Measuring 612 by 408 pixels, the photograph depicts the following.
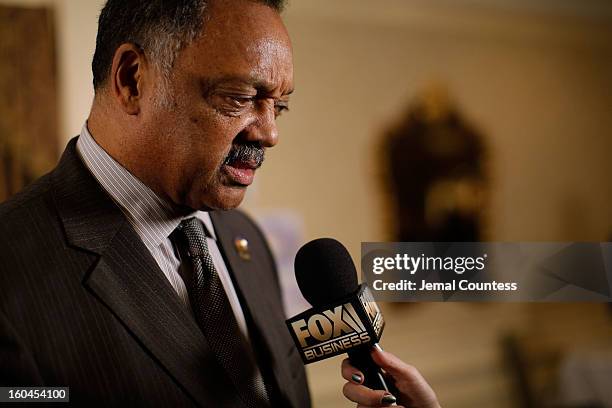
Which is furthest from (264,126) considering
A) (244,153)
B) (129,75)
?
(129,75)

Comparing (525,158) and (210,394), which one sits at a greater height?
(525,158)

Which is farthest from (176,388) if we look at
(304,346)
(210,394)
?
(304,346)

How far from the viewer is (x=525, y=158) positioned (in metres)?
3.01

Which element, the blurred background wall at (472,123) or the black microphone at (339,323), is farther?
the blurred background wall at (472,123)

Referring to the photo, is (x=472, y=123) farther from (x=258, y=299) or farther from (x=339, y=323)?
(x=339, y=323)

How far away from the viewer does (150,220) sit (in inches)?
34.4

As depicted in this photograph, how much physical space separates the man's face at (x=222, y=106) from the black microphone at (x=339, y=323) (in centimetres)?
15

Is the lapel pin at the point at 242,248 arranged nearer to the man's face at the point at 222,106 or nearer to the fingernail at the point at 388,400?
the man's face at the point at 222,106

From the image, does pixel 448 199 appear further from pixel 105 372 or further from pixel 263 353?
pixel 105 372

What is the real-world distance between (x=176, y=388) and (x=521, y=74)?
9.01 feet

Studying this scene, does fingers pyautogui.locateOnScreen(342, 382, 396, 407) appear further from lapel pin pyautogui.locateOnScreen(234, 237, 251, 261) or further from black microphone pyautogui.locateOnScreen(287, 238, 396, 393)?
lapel pin pyautogui.locateOnScreen(234, 237, 251, 261)

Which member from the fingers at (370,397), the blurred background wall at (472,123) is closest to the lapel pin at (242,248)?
the fingers at (370,397)

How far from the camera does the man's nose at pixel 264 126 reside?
32.1 inches

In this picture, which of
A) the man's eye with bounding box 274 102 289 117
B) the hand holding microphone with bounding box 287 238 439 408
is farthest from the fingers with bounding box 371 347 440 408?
the man's eye with bounding box 274 102 289 117
